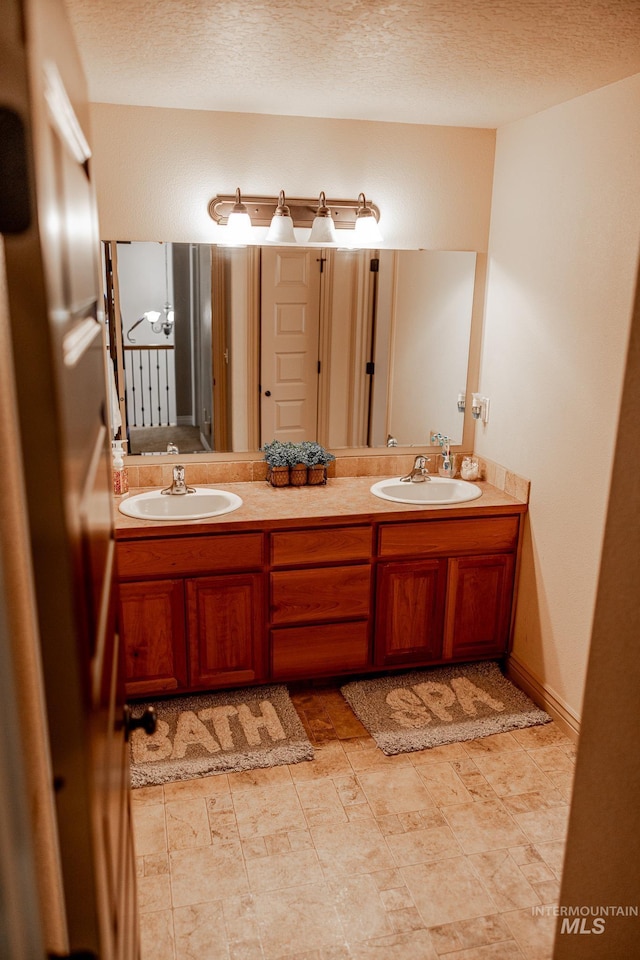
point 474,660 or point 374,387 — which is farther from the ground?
point 374,387

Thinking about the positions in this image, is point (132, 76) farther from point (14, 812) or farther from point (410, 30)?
point (14, 812)

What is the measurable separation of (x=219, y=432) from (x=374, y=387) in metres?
0.75

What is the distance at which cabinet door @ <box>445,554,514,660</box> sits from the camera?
3.22 meters

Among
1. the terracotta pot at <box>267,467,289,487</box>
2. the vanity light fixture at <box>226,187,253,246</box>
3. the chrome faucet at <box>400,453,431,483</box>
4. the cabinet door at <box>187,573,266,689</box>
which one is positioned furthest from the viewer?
the chrome faucet at <box>400,453,431,483</box>

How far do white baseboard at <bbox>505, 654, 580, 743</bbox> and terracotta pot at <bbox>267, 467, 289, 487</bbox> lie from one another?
4.31 feet

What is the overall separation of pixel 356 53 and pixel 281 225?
0.93 m

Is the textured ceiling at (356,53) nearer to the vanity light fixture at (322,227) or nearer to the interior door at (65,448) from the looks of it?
the vanity light fixture at (322,227)

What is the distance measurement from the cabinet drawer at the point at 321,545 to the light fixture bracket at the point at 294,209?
1.35m

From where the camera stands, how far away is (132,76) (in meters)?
2.54

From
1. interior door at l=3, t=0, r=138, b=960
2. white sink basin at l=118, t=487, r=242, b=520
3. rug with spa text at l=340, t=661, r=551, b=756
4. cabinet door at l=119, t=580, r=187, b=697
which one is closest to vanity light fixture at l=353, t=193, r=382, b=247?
white sink basin at l=118, t=487, r=242, b=520

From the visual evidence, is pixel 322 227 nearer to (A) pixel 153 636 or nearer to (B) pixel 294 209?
(B) pixel 294 209

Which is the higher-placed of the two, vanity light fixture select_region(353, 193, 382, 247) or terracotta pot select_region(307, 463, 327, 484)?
vanity light fixture select_region(353, 193, 382, 247)

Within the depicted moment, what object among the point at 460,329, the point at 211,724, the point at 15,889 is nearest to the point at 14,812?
the point at 15,889

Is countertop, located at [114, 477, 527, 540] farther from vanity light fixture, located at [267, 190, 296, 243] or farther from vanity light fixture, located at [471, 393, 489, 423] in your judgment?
vanity light fixture, located at [267, 190, 296, 243]
